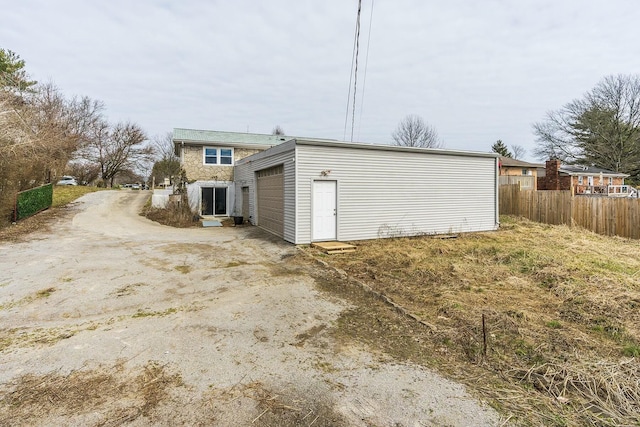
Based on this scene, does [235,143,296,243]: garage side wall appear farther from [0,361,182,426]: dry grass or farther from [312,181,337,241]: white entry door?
[0,361,182,426]: dry grass

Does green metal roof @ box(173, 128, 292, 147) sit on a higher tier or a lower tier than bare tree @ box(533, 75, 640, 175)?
lower

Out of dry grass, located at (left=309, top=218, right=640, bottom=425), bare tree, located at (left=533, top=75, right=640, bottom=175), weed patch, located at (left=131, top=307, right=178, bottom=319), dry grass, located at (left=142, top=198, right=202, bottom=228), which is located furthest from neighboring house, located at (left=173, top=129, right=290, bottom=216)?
bare tree, located at (left=533, top=75, right=640, bottom=175)

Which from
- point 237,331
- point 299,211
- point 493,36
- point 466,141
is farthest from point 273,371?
point 466,141

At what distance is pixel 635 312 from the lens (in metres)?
4.52

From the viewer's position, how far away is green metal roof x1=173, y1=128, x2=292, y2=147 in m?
18.4

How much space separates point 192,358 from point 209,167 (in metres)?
16.3

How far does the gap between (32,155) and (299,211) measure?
11.5 meters

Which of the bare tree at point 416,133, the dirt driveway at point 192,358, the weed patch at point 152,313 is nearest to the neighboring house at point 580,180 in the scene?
the bare tree at point 416,133

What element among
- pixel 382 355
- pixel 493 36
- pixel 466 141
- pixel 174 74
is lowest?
pixel 382 355

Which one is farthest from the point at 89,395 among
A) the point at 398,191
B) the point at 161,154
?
the point at 161,154

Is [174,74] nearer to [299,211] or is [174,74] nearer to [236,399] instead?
[299,211]

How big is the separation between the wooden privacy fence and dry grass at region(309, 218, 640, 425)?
146 inches

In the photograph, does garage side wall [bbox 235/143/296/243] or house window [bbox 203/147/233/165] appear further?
house window [bbox 203/147/233/165]

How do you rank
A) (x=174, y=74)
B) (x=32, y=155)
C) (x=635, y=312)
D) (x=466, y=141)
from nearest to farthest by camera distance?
(x=635, y=312), (x=32, y=155), (x=174, y=74), (x=466, y=141)
